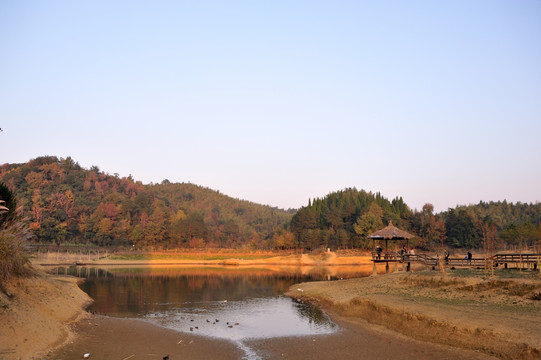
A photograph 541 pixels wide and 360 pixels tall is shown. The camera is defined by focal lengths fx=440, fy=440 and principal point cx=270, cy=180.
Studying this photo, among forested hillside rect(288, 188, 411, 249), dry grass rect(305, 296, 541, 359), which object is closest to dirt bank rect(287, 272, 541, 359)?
dry grass rect(305, 296, 541, 359)

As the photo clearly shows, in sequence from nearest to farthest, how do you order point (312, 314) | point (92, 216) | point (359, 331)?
point (359, 331) → point (312, 314) → point (92, 216)

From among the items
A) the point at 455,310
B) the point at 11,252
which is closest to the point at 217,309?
the point at 11,252

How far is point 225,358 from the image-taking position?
686 inches

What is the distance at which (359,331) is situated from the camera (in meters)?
22.5

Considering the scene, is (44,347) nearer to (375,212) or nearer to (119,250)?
(119,250)

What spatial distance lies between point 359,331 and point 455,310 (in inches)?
188

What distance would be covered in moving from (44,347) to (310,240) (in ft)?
297

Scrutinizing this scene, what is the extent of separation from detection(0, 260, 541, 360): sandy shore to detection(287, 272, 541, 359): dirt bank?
4 centimetres

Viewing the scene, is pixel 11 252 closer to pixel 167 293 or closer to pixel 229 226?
pixel 167 293

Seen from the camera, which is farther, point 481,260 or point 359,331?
point 481,260

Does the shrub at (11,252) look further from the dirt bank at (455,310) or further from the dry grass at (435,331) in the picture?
the dry grass at (435,331)

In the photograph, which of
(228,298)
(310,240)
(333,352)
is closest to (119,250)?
(310,240)

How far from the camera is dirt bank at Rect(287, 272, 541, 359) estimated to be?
642 inches

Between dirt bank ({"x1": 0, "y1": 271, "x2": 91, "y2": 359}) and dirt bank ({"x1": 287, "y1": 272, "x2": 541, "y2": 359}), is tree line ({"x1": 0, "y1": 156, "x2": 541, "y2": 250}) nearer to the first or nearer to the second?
dirt bank ({"x1": 287, "y1": 272, "x2": 541, "y2": 359})
